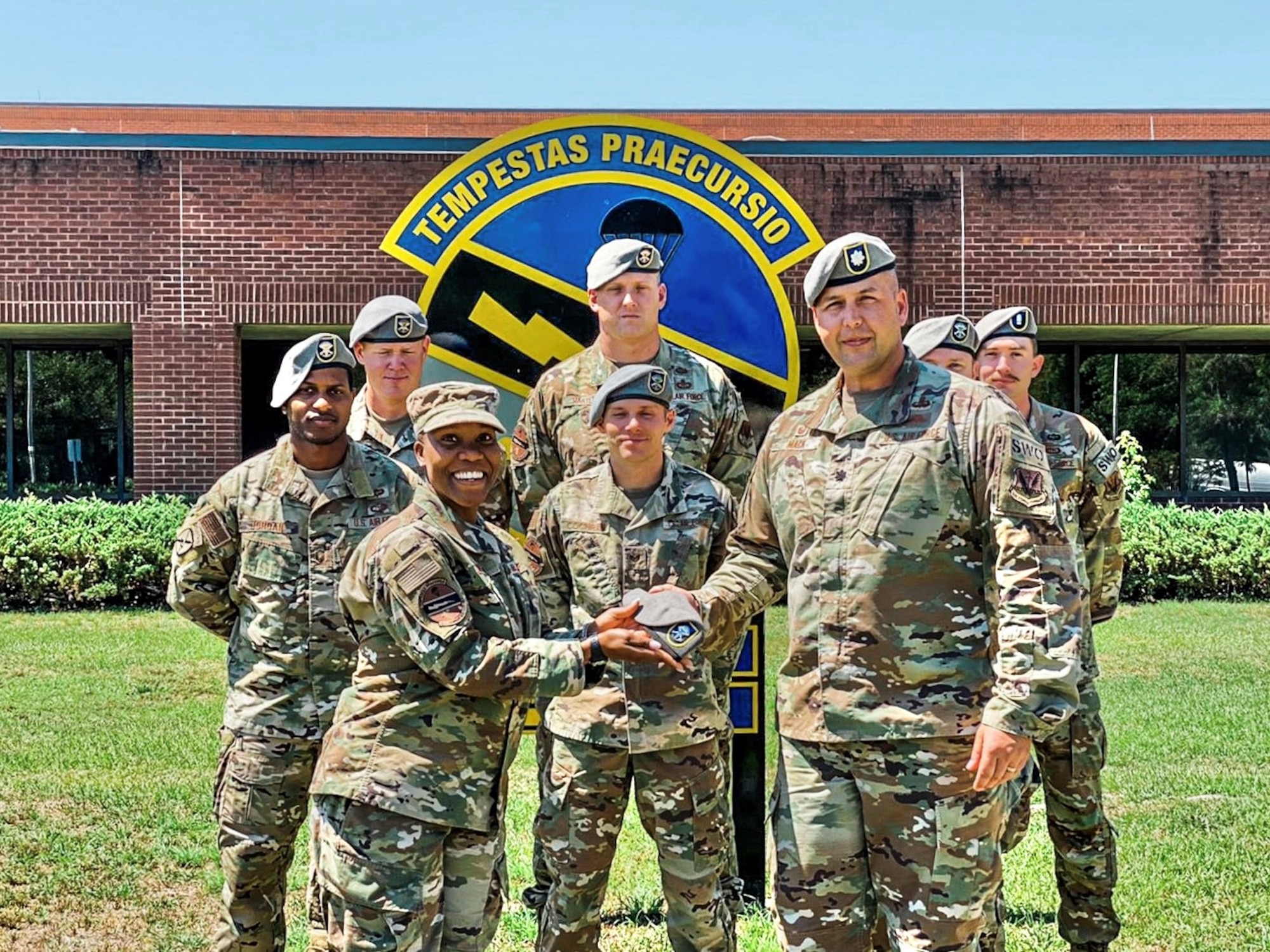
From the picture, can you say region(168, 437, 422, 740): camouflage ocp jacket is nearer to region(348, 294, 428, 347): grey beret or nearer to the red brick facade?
region(348, 294, 428, 347): grey beret

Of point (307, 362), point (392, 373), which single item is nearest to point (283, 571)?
point (307, 362)

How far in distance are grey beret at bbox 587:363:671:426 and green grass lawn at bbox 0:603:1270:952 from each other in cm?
211

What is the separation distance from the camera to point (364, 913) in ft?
11.3

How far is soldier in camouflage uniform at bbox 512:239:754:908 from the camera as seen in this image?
15.6ft

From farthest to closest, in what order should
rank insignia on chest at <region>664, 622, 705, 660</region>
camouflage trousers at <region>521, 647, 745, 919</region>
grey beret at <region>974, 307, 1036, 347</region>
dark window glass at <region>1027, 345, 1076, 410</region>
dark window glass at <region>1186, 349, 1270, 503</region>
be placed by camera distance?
dark window glass at <region>1186, 349, 1270, 503</region> → dark window glass at <region>1027, 345, 1076, 410</region> → grey beret at <region>974, 307, 1036, 347</region> → camouflage trousers at <region>521, 647, 745, 919</region> → rank insignia on chest at <region>664, 622, 705, 660</region>

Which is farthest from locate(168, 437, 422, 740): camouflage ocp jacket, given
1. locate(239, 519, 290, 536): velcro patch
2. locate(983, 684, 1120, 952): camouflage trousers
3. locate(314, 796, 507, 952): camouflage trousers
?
locate(983, 684, 1120, 952): camouflage trousers

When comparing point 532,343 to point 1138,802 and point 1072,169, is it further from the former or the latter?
point 1072,169

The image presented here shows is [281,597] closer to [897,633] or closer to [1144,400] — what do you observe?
[897,633]

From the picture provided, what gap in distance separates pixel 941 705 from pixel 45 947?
3669 mm

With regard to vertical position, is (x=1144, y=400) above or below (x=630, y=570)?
above

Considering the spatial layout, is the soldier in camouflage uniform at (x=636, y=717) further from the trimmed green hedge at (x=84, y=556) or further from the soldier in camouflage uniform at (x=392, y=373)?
the trimmed green hedge at (x=84, y=556)

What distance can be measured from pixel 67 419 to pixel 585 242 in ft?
39.7

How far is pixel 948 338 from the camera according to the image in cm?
515

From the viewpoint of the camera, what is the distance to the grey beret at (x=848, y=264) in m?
3.58
